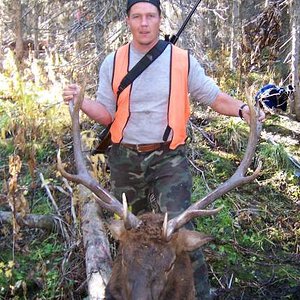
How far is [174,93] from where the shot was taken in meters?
4.60

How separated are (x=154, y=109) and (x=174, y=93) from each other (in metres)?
0.22

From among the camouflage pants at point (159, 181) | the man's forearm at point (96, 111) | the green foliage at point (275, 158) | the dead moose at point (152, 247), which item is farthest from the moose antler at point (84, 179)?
the green foliage at point (275, 158)

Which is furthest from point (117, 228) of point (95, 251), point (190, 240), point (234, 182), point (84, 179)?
point (234, 182)

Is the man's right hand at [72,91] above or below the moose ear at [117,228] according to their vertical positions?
above

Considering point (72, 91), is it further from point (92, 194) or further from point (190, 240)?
point (92, 194)

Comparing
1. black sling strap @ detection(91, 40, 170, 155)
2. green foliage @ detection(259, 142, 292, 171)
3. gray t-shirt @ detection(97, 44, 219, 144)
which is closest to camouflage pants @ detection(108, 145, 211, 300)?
gray t-shirt @ detection(97, 44, 219, 144)

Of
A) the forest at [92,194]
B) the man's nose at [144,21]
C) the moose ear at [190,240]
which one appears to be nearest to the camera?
the moose ear at [190,240]

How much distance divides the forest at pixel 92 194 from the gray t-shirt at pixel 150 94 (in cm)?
33

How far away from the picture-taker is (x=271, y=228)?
22.6 feet

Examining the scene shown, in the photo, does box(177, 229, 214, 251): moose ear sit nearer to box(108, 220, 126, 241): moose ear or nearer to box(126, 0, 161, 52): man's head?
box(108, 220, 126, 241): moose ear

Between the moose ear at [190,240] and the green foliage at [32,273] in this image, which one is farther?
the green foliage at [32,273]

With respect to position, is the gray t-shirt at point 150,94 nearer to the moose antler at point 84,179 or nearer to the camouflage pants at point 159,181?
the camouflage pants at point 159,181

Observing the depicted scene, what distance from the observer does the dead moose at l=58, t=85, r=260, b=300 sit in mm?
3793

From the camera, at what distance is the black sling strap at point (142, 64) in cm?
462
